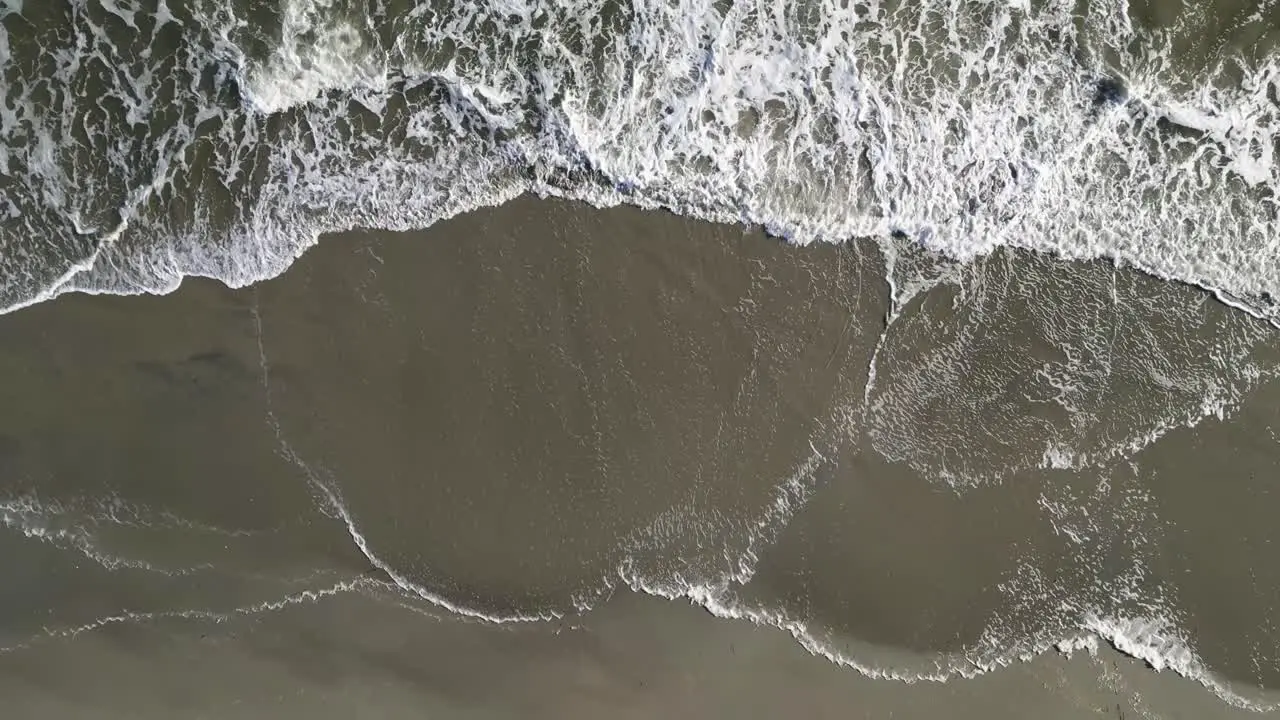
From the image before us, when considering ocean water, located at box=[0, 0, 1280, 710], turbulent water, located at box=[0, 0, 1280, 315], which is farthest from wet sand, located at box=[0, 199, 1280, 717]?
turbulent water, located at box=[0, 0, 1280, 315]

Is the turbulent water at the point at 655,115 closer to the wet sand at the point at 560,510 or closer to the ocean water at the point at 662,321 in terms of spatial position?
the ocean water at the point at 662,321

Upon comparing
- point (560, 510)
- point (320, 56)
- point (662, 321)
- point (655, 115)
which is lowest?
point (560, 510)

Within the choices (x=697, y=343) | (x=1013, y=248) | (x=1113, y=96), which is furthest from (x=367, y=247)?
(x=1113, y=96)

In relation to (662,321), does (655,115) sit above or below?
above

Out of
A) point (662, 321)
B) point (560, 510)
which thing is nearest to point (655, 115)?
point (662, 321)

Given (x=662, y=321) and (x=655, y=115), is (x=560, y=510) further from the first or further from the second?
(x=655, y=115)

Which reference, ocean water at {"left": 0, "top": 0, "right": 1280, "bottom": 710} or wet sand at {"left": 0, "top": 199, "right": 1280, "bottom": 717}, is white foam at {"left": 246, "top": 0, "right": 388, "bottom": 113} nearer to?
ocean water at {"left": 0, "top": 0, "right": 1280, "bottom": 710}

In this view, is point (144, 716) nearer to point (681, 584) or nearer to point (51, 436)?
point (51, 436)
